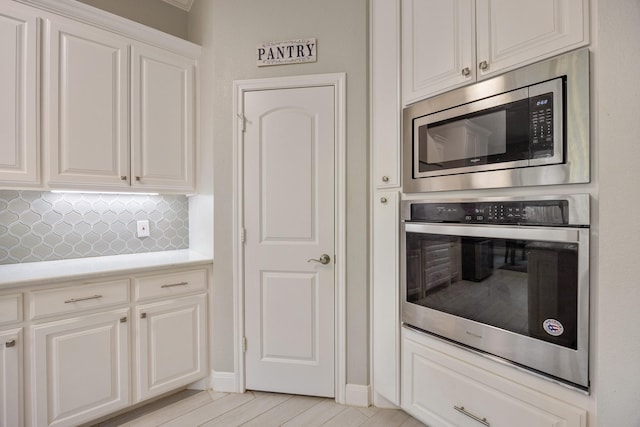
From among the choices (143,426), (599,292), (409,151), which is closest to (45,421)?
(143,426)

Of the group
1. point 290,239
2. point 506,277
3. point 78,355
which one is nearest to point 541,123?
point 506,277

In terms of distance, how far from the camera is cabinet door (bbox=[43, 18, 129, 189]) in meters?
1.71

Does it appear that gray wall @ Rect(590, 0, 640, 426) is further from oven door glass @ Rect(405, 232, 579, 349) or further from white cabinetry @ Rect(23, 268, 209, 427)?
white cabinetry @ Rect(23, 268, 209, 427)

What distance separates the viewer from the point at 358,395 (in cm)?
193

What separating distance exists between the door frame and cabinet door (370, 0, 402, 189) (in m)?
0.21

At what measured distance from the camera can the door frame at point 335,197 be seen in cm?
194

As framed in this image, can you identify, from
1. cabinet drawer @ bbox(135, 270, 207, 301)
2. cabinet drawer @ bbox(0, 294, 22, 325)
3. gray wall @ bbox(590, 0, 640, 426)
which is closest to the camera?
gray wall @ bbox(590, 0, 640, 426)

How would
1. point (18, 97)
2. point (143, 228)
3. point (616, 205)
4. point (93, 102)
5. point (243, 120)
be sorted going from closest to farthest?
point (616, 205) < point (18, 97) < point (93, 102) < point (243, 120) < point (143, 228)

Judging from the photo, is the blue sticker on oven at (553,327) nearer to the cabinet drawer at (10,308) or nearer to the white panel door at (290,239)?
the white panel door at (290,239)

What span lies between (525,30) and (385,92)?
73cm

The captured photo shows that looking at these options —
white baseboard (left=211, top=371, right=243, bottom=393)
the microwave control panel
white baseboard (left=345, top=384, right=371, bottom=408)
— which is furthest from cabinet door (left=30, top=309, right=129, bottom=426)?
the microwave control panel

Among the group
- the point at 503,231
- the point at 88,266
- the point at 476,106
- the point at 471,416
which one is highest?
the point at 476,106

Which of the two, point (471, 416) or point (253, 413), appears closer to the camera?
point (471, 416)

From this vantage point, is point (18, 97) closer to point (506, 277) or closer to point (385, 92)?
point (385, 92)
